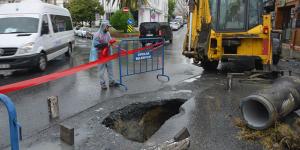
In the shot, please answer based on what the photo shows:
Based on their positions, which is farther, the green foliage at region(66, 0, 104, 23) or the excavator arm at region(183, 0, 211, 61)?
the green foliage at region(66, 0, 104, 23)

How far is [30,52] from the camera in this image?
33.6 feet

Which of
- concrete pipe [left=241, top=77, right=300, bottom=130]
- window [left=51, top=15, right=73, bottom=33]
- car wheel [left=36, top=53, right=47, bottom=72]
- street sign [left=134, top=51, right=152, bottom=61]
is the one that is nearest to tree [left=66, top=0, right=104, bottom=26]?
window [left=51, top=15, right=73, bottom=33]

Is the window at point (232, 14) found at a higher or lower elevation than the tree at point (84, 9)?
lower

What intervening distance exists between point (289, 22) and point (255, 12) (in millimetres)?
18018

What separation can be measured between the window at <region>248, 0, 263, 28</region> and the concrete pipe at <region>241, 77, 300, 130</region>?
430 centimetres

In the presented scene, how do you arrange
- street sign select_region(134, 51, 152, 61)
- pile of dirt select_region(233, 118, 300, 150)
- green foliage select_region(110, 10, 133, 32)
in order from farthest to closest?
green foliage select_region(110, 10, 133, 32) → street sign select_region(134, 51, 152, 61) → pile of dirt select_region(233, 118, 300, 150)

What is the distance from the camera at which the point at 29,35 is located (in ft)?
34.5

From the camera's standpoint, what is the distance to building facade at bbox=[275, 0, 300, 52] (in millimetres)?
20700

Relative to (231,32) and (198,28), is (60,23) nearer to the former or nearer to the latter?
(198,28)

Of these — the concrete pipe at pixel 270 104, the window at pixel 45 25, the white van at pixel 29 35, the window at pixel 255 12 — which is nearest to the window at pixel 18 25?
the white van at pixel 29 35

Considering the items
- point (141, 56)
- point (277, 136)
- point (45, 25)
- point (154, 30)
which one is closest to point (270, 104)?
point (277, 136)

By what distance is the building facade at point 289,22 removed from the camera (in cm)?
2070

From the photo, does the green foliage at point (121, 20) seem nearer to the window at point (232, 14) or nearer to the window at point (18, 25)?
the window at point (18, 25)

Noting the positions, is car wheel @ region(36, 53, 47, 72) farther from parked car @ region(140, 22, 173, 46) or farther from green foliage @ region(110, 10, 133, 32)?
green foliage @ region(110, 10, 133, 32)
